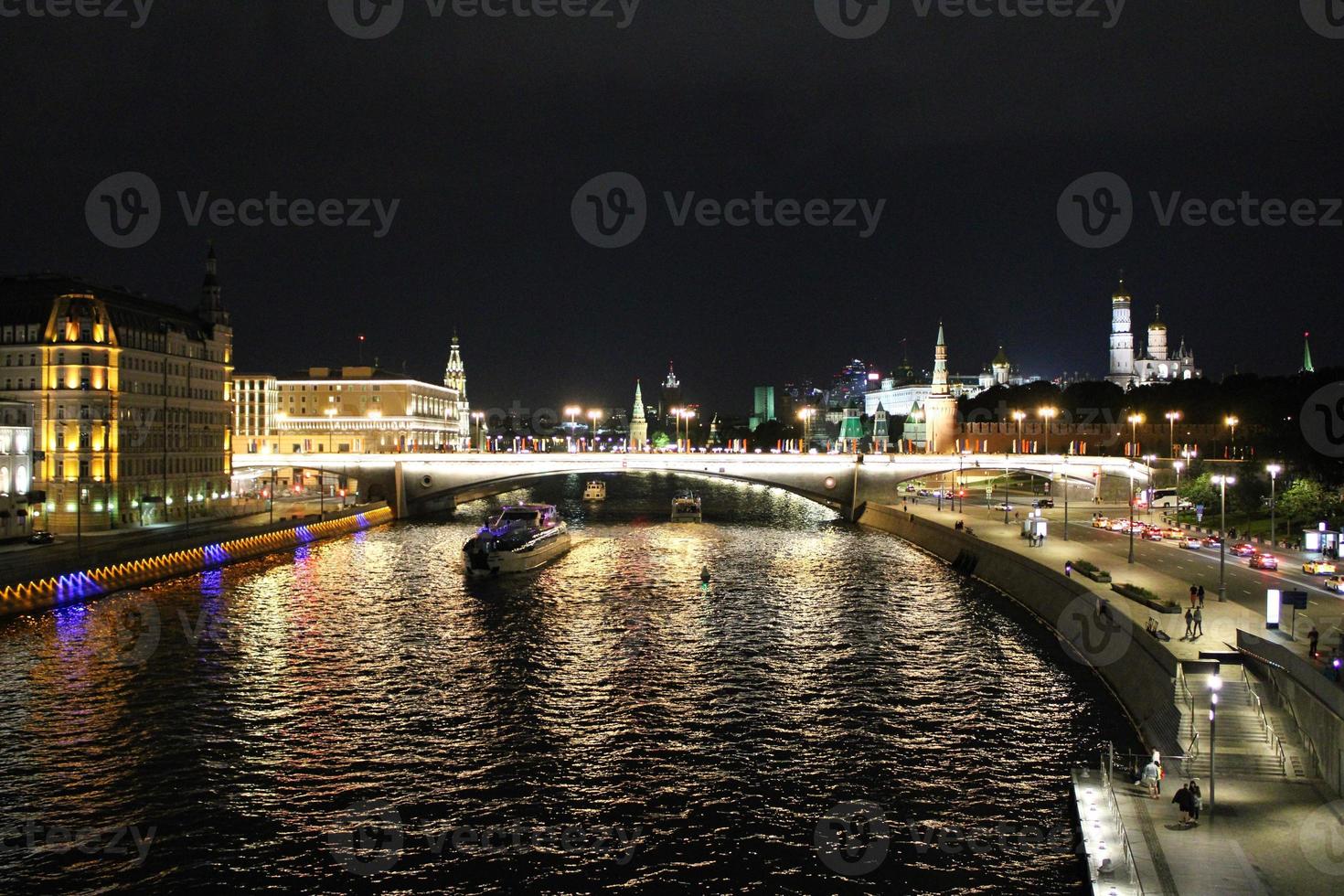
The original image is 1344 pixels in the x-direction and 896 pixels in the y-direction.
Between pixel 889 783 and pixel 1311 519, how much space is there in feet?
165

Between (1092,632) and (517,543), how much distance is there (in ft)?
125

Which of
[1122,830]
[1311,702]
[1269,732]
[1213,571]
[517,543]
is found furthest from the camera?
[517,543]

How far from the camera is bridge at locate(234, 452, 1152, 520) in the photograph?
335 feet

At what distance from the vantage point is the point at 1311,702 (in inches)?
969

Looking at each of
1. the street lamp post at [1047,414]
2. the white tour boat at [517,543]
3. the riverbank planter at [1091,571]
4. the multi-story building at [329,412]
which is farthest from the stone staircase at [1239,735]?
the multi-story building at [329,412]

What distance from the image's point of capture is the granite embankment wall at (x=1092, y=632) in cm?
3033

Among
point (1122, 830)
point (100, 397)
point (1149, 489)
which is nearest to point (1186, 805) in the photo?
point (1122, 830)


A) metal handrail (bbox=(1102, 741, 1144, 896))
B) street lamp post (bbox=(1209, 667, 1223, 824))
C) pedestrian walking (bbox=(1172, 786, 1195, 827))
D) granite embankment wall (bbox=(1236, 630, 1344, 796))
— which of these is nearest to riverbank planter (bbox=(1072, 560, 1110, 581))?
street lamp post (bbox=(1209, 667, 1223, 824))

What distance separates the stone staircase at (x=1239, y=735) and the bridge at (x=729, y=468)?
70.0 metres

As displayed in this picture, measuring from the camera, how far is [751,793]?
27.3m

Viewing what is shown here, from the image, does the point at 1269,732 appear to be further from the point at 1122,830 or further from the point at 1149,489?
the point at 1149,489

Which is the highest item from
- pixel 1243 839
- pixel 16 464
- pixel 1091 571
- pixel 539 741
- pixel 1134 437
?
pixel 1134 437

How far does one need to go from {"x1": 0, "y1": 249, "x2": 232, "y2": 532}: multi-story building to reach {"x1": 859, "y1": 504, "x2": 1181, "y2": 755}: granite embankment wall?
55119mm

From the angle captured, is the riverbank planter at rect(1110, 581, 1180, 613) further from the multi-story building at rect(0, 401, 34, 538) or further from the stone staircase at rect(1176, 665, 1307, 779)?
the multi-story building at rect(0, 401, 34, 538)
